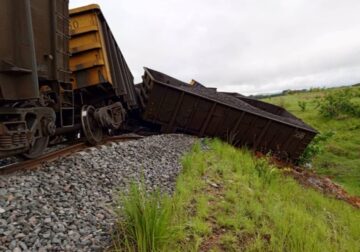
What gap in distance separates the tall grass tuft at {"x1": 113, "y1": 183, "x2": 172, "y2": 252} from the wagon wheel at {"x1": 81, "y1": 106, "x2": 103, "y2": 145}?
3.74 meters

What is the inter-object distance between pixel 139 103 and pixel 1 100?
7.69 m

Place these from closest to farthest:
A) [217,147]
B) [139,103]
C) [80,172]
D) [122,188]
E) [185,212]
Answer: [185,212]
[122,188]
[80,172]
[217,147]
[139,103]

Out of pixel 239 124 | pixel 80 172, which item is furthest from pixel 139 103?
pixel 80 172

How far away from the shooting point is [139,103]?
39.2 ft

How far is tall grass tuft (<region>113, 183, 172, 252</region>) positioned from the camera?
332cm

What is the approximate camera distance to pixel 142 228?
341 cm

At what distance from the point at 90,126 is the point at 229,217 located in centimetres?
405

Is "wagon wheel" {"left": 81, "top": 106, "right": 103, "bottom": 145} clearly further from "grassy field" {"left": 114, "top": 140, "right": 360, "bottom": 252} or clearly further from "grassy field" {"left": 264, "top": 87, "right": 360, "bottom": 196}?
"grassy field" {"left": 264, "top": 87, "right": 360, "bottom": 196}

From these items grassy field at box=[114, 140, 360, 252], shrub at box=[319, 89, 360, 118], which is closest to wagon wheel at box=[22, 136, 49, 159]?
grassy field at box=[114, 140, 360, 252]

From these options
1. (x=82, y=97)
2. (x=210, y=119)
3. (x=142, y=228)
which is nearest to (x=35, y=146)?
(x=142, y=228)

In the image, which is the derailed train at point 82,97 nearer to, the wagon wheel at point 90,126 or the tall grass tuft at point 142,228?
the wagon wheel at point 90,126

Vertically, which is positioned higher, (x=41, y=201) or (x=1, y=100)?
(x=1, y=100)

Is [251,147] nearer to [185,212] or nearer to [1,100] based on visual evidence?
[185,212]

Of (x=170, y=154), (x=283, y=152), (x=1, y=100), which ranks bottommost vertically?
(x=283, y=152)
